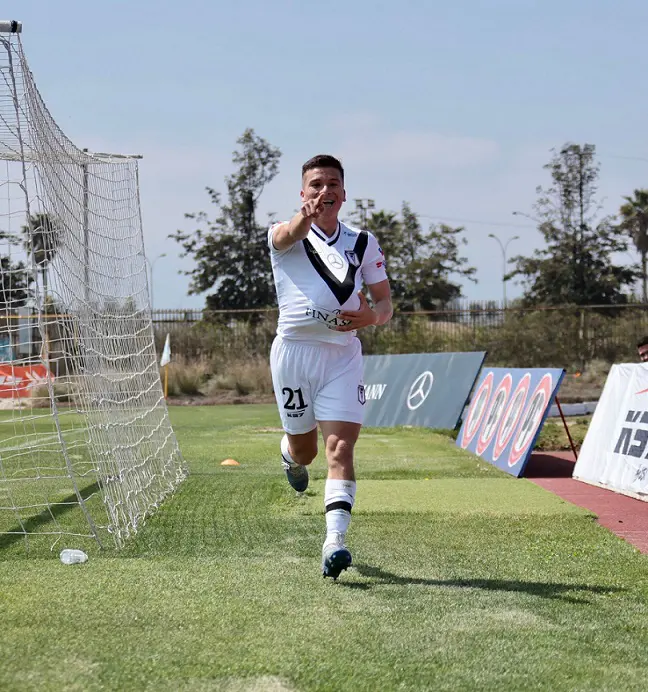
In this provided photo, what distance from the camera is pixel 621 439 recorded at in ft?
32.9

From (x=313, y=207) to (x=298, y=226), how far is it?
6.0 inches

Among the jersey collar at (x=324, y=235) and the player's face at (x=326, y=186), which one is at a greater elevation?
the player's face at (x=326, y=186)

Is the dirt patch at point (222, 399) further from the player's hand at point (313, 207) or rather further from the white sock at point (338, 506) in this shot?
the player's hand at point (313, 207)

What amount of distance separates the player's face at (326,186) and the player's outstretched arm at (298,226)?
9 centimetres

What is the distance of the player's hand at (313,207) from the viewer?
5.30 meters

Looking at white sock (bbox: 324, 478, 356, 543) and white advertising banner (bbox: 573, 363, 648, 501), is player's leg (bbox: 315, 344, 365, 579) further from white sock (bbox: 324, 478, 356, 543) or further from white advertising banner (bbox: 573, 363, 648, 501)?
white advertising banner (bbox: 573, 363, 648, 501)

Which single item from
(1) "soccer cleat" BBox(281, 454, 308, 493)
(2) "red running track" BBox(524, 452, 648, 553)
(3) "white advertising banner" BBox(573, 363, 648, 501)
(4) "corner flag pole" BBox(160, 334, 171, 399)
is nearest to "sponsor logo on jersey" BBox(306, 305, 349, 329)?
(1) "soccer cleat" BBox(281, 454, 308, 493)

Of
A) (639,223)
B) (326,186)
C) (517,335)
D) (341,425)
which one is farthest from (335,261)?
(639,223)

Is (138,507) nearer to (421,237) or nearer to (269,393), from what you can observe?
(269,393)

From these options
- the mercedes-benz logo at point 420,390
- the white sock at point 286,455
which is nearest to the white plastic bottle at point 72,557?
the white sock at point 286,455

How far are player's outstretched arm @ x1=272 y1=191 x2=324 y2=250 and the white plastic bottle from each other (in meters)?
2.04

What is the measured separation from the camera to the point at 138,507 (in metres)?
7.41

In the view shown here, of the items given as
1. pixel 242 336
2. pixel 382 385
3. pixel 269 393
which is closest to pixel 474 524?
pixel 382 385

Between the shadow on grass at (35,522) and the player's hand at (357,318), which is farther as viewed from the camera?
the shadow on grass at (35,522)
